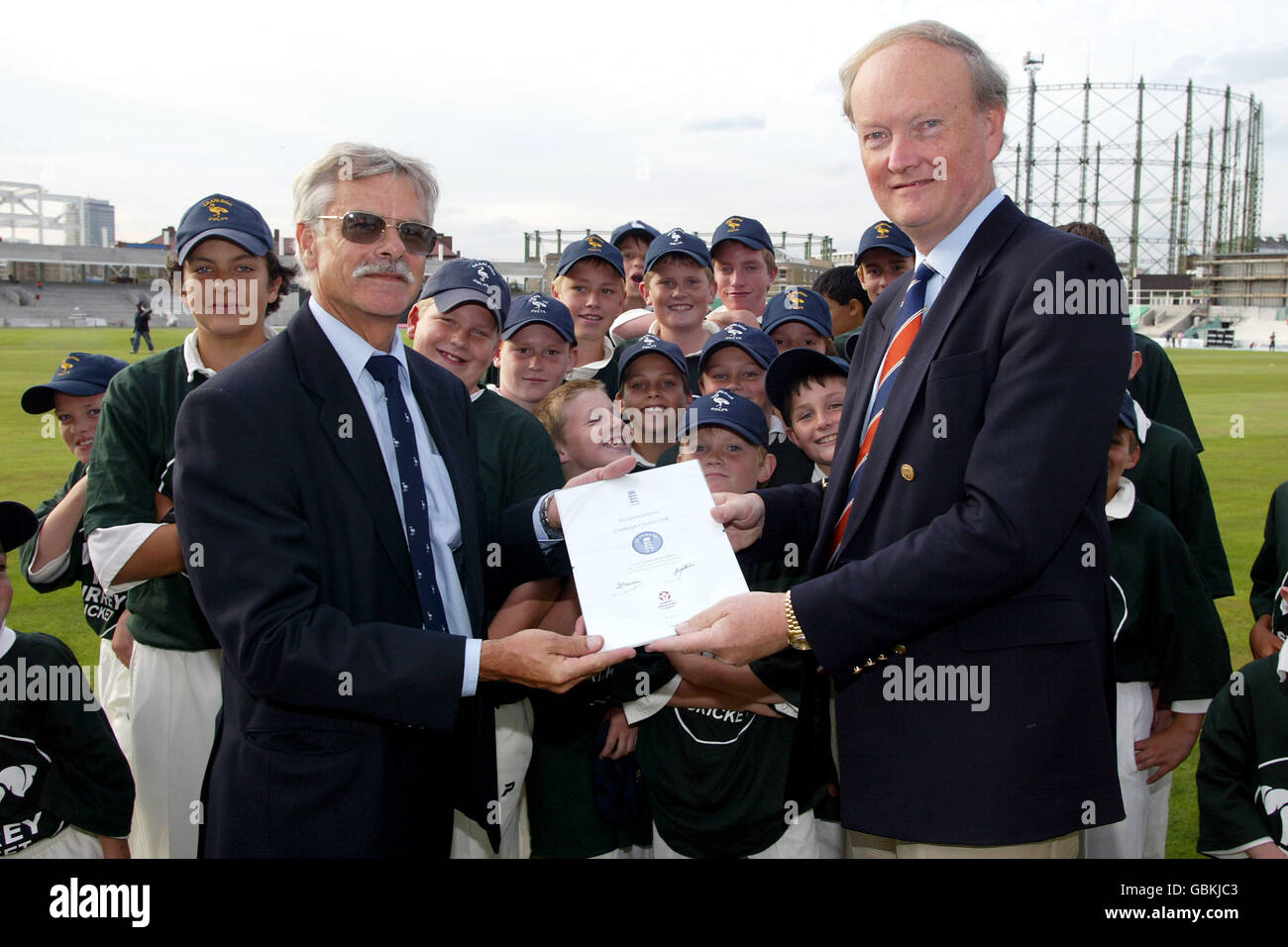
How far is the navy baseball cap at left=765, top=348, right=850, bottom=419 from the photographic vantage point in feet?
14.1

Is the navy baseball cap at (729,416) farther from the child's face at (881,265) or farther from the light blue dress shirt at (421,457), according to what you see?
the child's face at (881,265)

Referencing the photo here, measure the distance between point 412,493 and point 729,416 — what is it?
1741mm

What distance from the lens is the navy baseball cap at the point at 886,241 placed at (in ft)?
20.5

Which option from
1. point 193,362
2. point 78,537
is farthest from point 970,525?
point 78,537

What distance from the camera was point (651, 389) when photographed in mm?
4941

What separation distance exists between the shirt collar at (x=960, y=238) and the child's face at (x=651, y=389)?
2316 mm

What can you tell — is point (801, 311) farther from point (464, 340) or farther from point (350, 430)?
point (350, 430)

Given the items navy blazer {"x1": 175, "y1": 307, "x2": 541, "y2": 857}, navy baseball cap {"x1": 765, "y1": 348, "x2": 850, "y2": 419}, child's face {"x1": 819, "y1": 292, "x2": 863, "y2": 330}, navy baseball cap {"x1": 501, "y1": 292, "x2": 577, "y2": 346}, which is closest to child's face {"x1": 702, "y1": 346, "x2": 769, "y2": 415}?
navy baseball cap {"x1": 765, "y1": 348, "x2": 850, "y2": 419}

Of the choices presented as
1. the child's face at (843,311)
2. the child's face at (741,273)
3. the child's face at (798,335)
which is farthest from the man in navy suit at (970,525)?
the child's face at (843,311)

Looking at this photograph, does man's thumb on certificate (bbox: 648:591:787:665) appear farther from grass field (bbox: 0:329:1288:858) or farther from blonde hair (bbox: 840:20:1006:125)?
blonde hair (bbox: 840:20:1006:125)

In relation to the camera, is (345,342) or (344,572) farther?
(345,342)

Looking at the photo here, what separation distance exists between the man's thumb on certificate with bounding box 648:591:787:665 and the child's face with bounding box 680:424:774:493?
53.7 inches
